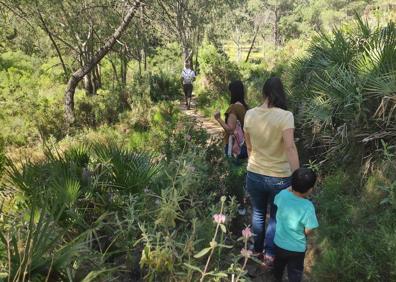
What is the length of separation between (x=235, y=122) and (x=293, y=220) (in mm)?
1747

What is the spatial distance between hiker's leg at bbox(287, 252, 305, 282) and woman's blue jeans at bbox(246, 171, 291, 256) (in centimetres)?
45

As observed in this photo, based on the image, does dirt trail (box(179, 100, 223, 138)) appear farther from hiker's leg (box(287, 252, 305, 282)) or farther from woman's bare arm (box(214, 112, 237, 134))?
hiker's leg (box(287, 252, 305, 282))

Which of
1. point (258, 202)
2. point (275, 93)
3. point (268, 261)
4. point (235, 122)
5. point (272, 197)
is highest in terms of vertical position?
point (275, 93)

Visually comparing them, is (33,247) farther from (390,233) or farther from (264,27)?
(264,27)

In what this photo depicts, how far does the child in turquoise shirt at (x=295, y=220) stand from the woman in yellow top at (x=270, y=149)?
0.70 ft

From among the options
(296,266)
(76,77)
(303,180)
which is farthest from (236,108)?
(76,77)

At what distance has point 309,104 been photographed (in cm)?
598

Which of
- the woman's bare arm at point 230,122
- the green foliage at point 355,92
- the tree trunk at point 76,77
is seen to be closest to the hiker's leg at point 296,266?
the woman's bare arm at point 230,122

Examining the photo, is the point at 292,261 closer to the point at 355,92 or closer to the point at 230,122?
the point at 230,122

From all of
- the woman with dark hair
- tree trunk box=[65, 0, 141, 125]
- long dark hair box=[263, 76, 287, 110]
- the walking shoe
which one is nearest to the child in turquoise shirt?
the walking shoe

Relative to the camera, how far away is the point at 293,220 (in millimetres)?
3086

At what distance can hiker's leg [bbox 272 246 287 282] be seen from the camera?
3264 millimetres

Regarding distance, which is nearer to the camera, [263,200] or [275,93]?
[275,93]

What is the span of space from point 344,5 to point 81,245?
206ft
